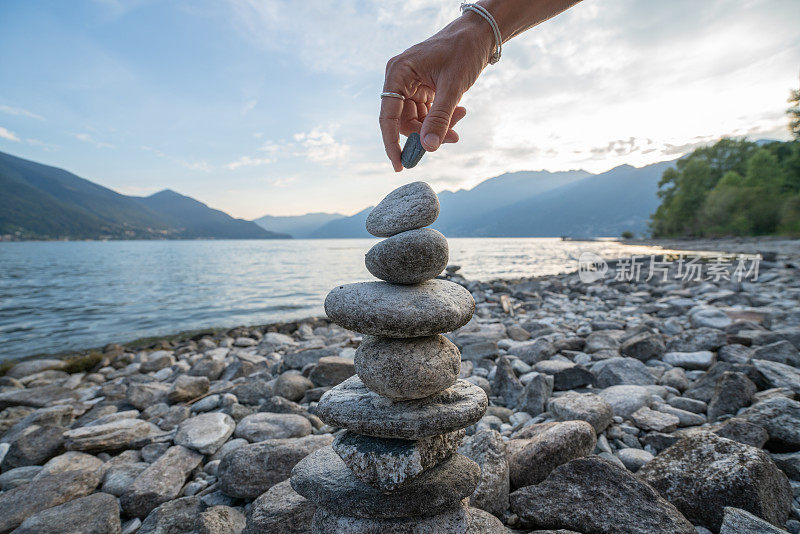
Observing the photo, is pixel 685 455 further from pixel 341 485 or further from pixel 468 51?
pixel 468 51

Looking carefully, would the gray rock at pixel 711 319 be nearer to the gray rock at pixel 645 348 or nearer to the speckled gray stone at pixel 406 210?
the gray rock at pixel 645 348

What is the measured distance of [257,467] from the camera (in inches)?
132

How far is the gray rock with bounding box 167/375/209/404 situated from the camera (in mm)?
5875

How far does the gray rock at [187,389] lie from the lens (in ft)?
19.3

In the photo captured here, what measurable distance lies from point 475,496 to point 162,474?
3146 mm

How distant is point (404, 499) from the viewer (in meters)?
2.32

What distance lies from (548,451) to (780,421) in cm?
223

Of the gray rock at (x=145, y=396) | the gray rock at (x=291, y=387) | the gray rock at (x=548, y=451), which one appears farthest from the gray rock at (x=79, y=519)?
the gray rock at (x=548, y=451)

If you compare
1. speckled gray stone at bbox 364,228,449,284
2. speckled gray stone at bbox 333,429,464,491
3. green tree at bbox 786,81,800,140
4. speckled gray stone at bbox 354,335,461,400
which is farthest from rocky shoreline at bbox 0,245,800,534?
green tree at bbox 786,81,800,140

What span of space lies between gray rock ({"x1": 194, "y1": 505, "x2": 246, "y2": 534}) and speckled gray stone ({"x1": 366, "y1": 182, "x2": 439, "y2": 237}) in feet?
8.75

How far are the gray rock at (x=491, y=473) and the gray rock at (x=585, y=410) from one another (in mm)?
1231

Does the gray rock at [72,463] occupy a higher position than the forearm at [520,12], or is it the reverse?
the forearm at [520,12]

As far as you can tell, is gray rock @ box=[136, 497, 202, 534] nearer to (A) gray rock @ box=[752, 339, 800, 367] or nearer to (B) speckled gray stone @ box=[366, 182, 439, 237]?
(B) speckled gray stone @ box=[366, 182, 439, 237]

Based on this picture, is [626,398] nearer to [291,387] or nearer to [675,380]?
[675,380]
